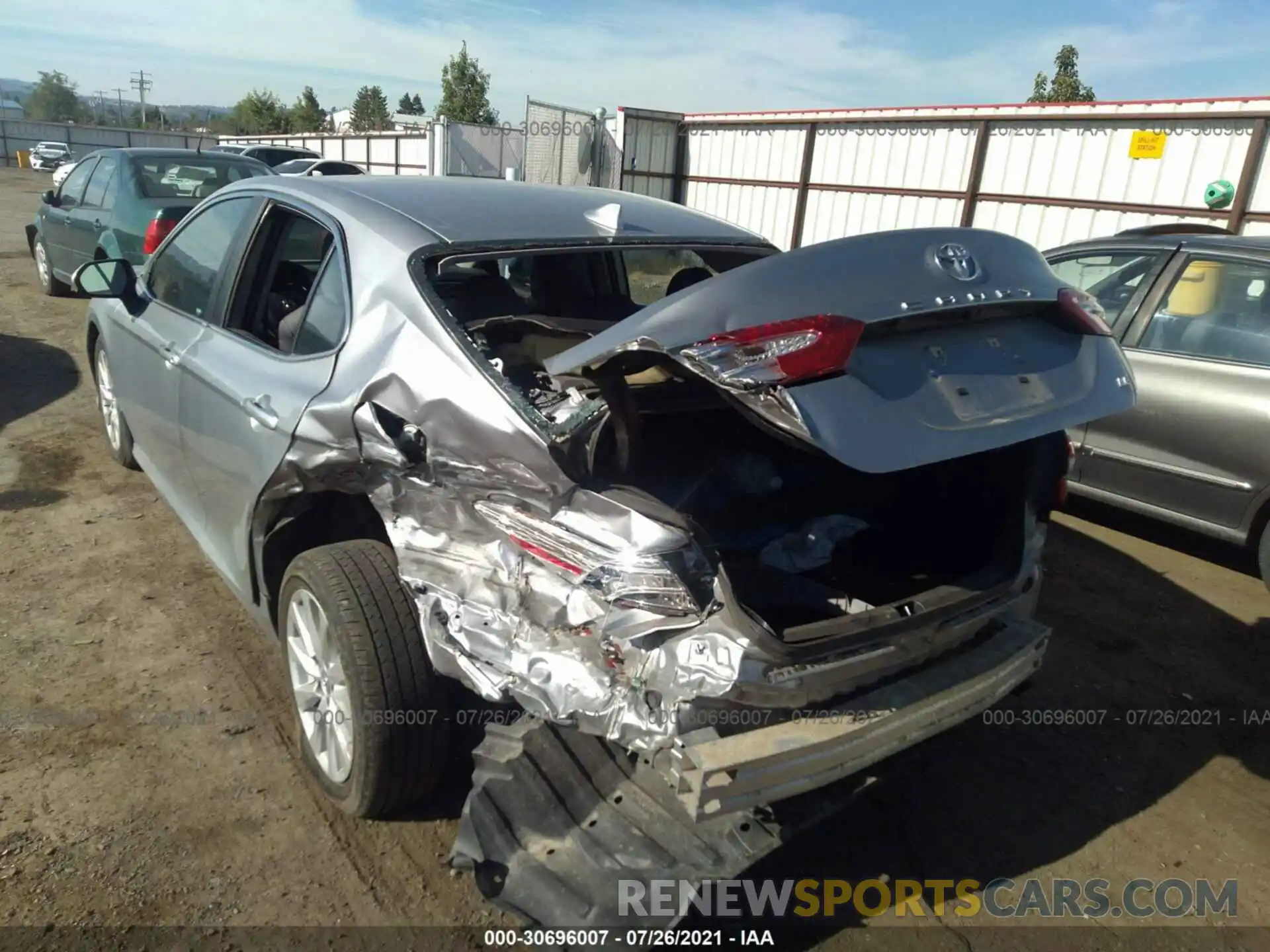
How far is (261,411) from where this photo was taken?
2.74 metres

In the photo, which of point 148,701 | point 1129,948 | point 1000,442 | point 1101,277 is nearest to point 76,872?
point 148,701

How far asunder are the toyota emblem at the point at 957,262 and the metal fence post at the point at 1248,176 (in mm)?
9217

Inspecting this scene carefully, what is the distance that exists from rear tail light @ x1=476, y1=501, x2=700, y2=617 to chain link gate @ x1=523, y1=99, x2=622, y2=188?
44.7 ft

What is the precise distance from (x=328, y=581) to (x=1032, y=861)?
2.19 metres

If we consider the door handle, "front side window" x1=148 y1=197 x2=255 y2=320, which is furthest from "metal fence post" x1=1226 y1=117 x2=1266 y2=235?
the door handle

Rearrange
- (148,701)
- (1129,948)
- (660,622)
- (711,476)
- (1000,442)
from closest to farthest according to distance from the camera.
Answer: (660,622), (1000,442), (1129,948), (711,476), (148,701)

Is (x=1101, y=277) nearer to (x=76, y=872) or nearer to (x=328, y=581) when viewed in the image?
(x=328, y=581)

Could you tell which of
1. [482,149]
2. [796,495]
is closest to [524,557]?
[796,495]

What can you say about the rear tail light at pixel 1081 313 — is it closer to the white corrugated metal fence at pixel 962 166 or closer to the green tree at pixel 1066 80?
the white corrugated metal fence at pixel 962 166

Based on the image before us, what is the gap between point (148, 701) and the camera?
3076 millimetres

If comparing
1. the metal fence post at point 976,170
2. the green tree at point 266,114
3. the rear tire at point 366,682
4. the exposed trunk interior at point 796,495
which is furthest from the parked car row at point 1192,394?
the green tree at point 266,114

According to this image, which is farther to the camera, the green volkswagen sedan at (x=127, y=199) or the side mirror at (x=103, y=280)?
the green volkswagen sedan at (x=127, y=199)

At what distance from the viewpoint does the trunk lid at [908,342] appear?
182 cm

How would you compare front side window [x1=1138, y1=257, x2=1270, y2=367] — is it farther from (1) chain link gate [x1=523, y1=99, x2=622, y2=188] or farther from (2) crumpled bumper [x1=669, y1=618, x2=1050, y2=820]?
(1) chain link gate [x1=523, y1=99, x2=622, y2=188]
